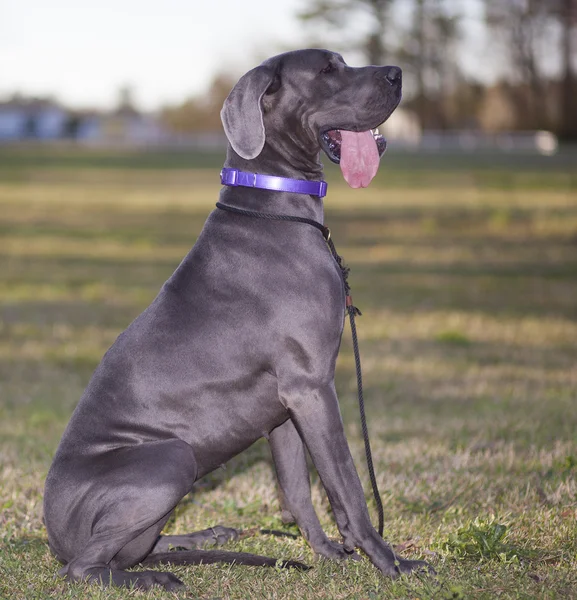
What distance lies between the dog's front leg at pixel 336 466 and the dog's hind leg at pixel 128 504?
45cm

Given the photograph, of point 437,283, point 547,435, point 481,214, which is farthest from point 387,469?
point 481,214

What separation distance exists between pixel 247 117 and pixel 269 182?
0.87 ft

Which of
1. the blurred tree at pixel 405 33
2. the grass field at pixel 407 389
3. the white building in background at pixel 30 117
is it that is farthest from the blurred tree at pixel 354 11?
the white building in background at pixel 30 117

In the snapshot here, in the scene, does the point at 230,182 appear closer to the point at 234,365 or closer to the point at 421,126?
the point at 234,365

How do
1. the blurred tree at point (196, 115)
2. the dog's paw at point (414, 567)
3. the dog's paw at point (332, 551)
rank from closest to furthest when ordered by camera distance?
the dog's paw at point (414, 567) → the dog's paw at point (332, 551) → the blurred tree at point (196, 115)

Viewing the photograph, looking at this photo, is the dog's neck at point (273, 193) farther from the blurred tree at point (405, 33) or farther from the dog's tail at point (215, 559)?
the blurred tree at point (405, 33)

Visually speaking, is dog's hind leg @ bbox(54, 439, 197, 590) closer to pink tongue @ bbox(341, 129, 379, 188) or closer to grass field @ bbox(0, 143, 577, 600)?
grass field @ bbox(0, 143, 577, 600)

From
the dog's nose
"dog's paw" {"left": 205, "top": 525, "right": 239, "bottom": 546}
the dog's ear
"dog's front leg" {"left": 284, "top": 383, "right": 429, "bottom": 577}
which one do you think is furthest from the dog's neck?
"dog's paw" {"left": 205, "top": 525, "right": 239, "bottom": 546}

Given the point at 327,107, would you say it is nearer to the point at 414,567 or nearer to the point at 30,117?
the point at 414,567

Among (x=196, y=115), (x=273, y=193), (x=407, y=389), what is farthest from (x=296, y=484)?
(x=196, y=115)

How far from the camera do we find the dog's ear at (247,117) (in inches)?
142

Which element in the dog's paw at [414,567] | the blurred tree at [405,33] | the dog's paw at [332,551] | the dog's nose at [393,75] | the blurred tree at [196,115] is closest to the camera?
the dog's paw at [414,567]

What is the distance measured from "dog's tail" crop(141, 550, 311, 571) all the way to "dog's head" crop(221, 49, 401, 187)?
147cm

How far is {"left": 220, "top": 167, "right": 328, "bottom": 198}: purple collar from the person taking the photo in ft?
12.3
